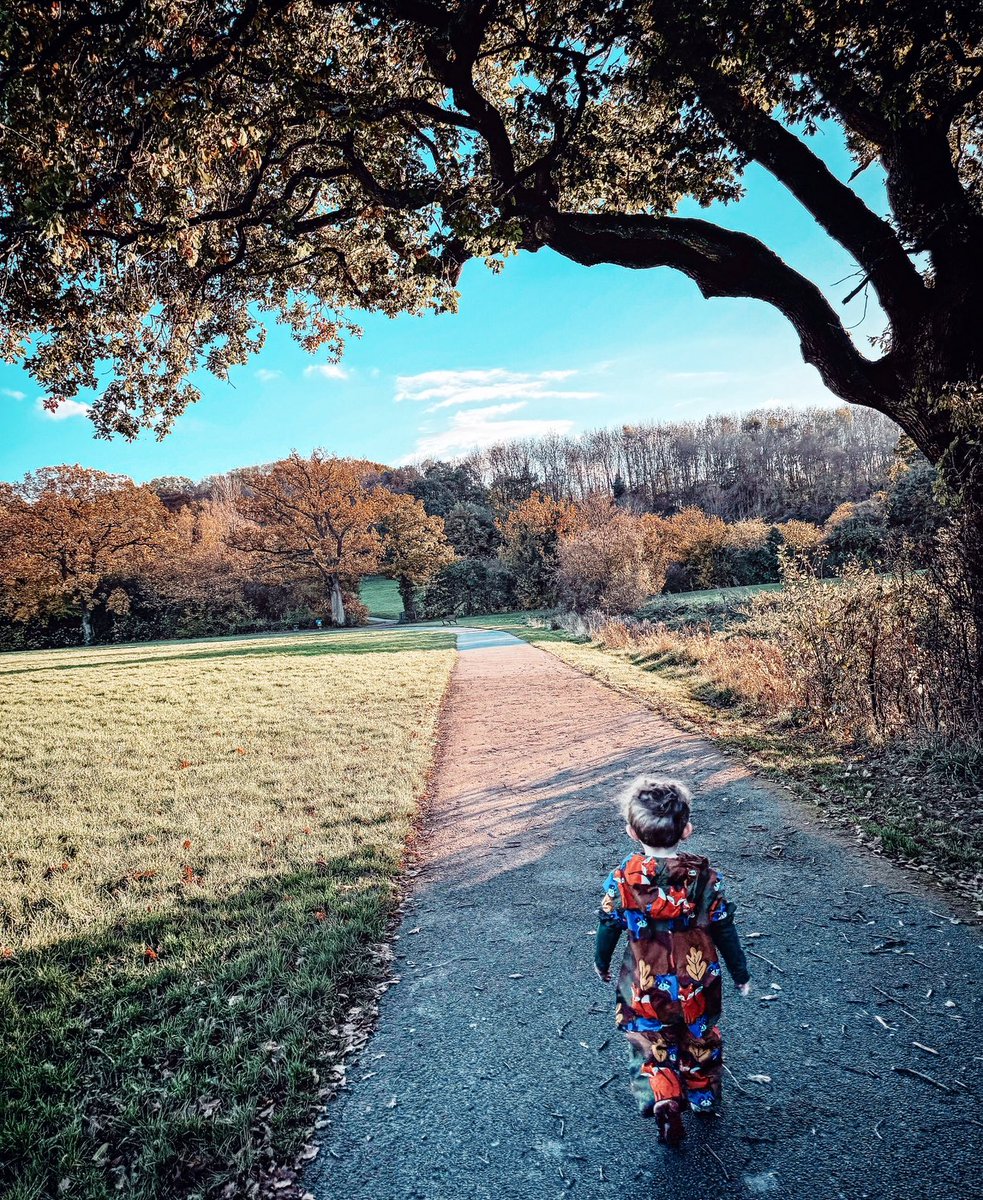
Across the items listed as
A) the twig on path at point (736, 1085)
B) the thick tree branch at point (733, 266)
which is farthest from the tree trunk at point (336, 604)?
the twig on path at point (736, 1085)

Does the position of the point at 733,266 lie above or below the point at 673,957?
Answer: above

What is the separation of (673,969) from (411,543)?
34.8 meters

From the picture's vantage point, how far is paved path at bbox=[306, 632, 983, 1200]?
80.4 inches

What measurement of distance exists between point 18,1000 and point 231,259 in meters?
7.35

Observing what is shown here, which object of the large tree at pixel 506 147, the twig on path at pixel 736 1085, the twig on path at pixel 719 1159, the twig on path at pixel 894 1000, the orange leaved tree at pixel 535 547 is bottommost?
the twig on path at pixel 894 1000

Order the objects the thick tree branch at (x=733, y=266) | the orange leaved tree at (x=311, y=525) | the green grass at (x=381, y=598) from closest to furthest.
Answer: the thick tree branch at (x=733, y=266), the orange leaved tree at (x=311, y=525), the green grass at (x=381, y=598)

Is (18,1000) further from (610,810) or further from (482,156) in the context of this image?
(482,156)

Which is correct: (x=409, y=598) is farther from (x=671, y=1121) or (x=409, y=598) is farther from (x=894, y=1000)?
(x=671, y=1121)

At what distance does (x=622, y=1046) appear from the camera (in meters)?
2.65

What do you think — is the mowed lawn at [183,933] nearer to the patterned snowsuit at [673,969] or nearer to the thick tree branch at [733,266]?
the patterned snowsuit at [673,969]

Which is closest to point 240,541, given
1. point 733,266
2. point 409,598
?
point 409,598

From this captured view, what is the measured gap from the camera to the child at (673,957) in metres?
2.15

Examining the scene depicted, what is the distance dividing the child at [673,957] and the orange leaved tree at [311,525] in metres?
34.4

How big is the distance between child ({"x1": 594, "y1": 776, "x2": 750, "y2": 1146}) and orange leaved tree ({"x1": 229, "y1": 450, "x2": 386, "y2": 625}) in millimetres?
34429
